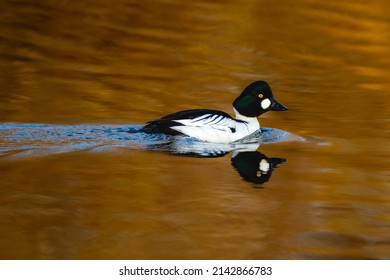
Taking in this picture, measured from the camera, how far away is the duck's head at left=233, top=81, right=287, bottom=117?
10969 mm

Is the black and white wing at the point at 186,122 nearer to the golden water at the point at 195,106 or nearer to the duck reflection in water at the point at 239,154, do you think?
the duck reflection in water at the point at 239,154

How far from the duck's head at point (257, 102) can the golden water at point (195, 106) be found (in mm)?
342

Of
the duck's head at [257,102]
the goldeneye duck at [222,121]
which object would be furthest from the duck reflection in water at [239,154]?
the duck's head at [257,102]

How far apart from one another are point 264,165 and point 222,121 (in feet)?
3.68

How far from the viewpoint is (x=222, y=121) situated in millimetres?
10328

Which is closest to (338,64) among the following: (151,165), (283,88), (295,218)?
(283,88)

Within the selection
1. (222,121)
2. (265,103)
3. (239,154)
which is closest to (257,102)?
(265,103)

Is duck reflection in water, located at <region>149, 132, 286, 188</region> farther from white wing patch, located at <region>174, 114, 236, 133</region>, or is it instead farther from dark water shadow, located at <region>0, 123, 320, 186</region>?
white wing patch, located at <region>174, 114, 236, 133</region>

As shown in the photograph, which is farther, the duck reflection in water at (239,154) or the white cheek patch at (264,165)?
the white cheek patch at (264,165)

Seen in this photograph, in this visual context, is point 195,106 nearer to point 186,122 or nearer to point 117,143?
point 186,122

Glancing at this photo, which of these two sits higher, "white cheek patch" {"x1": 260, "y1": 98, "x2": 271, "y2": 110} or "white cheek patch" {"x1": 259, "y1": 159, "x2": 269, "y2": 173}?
"white cheek patch" {"x1": 260, "y1": 98, "x2": 271, "y2": 110}

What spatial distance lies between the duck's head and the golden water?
34 cm

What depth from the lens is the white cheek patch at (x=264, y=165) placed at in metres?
9.19

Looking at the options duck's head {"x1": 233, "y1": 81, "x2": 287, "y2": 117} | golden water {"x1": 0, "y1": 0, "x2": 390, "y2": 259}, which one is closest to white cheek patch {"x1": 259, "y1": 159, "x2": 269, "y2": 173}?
golden water {"x1": 0, "y1": 0, "x2": 390, "y2": 259}
